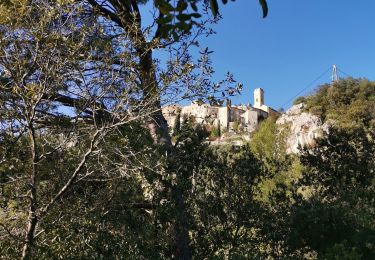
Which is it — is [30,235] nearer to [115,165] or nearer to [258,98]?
[115,165]

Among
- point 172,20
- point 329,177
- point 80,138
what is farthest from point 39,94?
point 329,177

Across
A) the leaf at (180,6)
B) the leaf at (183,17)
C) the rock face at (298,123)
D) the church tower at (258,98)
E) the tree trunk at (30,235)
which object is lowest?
the tree trunk at (30,235)

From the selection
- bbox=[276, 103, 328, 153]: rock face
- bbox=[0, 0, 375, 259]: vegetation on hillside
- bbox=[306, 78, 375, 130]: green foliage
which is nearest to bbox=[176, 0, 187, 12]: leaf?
bbox=[0, 0, 375, 259]: vegetation on hillside

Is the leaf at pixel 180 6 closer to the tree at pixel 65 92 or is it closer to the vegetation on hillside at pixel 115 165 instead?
the vegetation on hillside at pixel 115 165

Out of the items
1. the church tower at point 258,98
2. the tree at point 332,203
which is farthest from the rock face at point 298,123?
the church tower at point 258,98

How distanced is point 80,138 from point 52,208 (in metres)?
0.76

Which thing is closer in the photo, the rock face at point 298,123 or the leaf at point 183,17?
the leaf at point 183,17

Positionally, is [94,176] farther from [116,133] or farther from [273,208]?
[273,208]

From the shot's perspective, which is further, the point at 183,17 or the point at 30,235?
the point at 30,235

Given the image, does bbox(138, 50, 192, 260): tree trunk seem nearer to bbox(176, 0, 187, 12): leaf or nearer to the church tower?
bbox(176, 0, 187, 12): leaf

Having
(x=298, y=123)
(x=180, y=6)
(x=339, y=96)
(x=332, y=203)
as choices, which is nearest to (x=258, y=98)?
(x=298, y=123)

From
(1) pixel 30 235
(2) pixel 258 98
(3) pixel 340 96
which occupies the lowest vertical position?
(1) pixel 30 235

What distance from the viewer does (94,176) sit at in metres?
4.68

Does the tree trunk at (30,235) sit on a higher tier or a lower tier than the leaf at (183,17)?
lower
